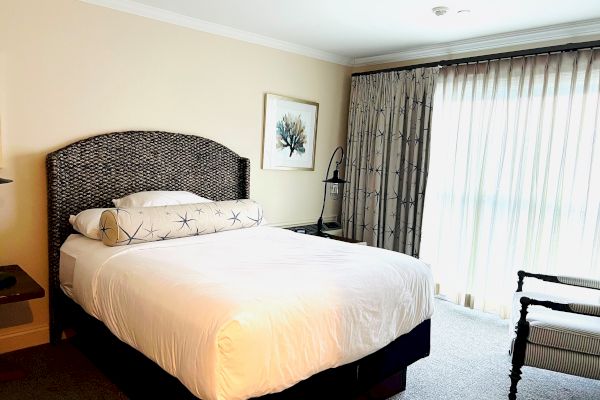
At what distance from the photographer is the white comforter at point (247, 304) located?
1539 mm

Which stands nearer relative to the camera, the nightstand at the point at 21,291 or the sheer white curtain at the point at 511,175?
the nightstand at the point at 21,291

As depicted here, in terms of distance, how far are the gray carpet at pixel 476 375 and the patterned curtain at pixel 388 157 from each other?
1018 millimetres

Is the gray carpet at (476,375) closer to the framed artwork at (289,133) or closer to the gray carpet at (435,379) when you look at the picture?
the gray carpet at (435,379)

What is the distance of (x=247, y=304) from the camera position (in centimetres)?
163

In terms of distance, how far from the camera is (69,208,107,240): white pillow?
103 inches

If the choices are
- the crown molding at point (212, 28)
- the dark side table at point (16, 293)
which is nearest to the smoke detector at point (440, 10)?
the crown molding at point (212, 28)

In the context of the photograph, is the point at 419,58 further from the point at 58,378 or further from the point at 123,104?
the point at 58,378

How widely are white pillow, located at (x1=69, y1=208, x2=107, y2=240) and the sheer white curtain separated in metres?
2.91

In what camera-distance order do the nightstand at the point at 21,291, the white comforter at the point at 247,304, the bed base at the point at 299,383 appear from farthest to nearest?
the nightstand at the point at 21,291, the bed base at the point at 299,383, the white comforter at the point at 247,304

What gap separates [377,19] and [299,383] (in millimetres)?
2753

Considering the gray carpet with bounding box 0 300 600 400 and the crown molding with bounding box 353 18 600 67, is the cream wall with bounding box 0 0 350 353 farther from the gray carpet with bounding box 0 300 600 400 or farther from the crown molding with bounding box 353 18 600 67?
the crown molding with bounding box 353 18 600 67

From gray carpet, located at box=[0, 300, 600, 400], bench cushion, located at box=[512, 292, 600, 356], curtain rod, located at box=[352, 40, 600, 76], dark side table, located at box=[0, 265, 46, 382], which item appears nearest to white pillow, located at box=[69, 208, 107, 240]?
dark side table, located at box=[0, 265, 46, 382]

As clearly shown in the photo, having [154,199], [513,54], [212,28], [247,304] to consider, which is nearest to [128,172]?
[154,199]

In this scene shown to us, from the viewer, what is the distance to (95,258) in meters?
2.36
